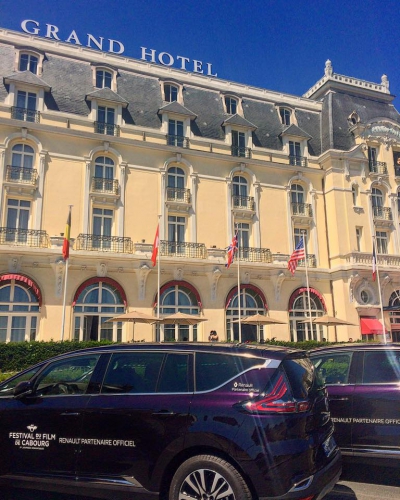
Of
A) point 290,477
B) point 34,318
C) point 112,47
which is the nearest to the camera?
point 290,477

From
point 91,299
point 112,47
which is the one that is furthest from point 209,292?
point 112,47

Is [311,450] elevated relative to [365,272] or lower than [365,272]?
lower

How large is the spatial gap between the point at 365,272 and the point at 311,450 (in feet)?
77.9

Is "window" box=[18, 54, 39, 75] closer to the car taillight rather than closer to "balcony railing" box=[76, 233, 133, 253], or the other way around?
"balcony railing" box=[76, 233, 133, 253]

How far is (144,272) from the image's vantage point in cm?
2230

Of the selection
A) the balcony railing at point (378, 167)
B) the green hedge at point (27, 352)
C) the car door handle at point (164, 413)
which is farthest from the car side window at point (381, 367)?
the balcony railing at point (378, 167)

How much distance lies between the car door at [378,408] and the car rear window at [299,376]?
164cm

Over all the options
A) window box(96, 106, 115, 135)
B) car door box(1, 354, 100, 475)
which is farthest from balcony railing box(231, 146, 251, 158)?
car door box(1, 354, 100, 475)

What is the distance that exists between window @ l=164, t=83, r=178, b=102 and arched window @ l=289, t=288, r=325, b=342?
14.6m

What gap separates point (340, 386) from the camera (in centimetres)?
638

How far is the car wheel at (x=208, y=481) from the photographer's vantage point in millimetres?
3975

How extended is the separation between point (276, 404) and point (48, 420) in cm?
258

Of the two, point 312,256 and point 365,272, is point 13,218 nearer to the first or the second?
point 312,256

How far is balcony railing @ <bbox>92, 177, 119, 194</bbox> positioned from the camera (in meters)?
23.2
